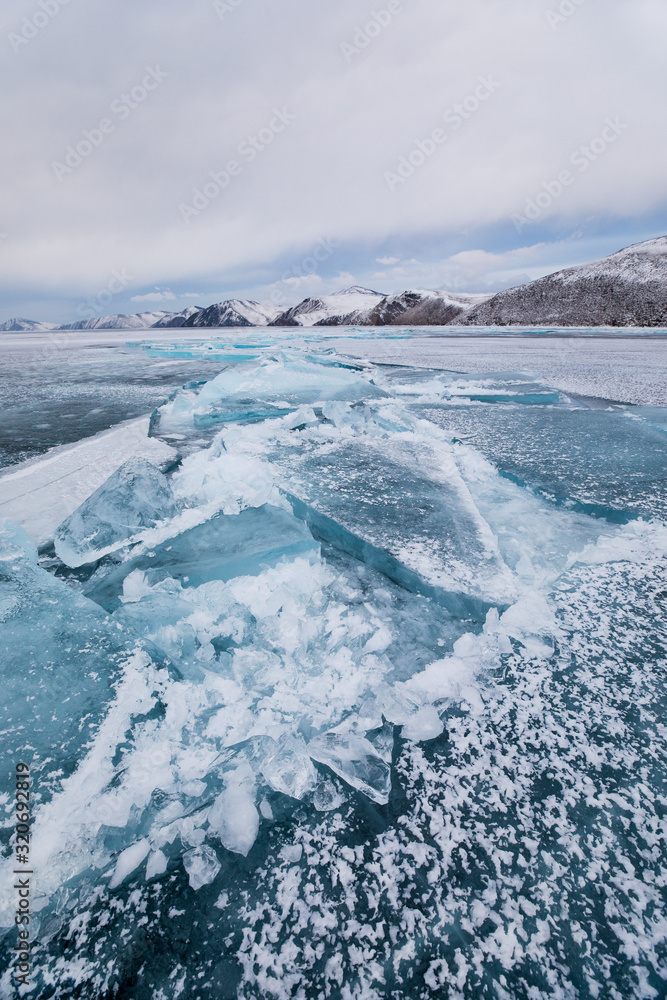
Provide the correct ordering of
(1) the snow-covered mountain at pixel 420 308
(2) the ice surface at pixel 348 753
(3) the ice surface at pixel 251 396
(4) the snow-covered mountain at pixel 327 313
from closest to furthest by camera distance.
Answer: (2) the ice surface at pixel 348 753, (3) the ice surface at pixel 251 396, (1) the snow-covered mountain at pixel 420 308, (4) the snow-covered mountain at pixel 327 313

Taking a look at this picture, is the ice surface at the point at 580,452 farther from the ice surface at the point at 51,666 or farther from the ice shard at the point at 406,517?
the ice surface at the point at 51,666

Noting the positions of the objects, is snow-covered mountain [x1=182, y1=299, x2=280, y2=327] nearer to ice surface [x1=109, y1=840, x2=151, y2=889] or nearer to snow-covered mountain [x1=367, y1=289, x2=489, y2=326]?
snow-covered mountain [x1=367, y1=289, x2=489, y2=326]

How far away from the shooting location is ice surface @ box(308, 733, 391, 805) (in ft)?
1.90

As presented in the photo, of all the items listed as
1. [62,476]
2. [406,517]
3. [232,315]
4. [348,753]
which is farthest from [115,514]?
[232,315]

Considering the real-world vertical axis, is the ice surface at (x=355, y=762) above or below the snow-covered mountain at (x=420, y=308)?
below

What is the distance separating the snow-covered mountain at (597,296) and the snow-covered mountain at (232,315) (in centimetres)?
8146

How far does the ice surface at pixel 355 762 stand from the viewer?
22.8 inches

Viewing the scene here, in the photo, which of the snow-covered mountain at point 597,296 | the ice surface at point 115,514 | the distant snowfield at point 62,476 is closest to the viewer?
the ice surface at point 115,514

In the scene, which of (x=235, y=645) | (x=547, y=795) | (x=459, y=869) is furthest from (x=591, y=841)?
(x=235, y=645)

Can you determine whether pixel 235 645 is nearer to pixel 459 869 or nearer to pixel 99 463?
pixel 459 869

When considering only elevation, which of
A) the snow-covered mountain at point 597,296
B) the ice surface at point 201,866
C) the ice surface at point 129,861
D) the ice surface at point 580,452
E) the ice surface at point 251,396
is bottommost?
the ice surface at point 201,866

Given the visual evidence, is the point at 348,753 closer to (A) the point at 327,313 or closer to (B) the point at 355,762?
(B) the point at 355,762

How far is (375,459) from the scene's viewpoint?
1.95m

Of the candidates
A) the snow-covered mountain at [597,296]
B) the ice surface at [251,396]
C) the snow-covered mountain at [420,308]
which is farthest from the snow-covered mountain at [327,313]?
the ice surface at [251,396]
